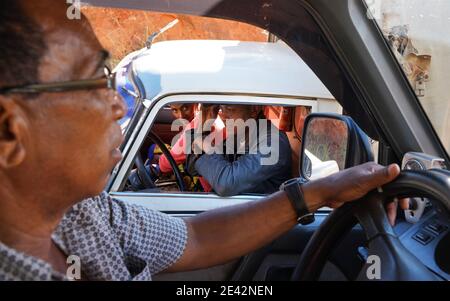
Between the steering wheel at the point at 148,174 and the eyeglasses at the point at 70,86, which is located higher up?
the eyeglasses at the point at 70,86

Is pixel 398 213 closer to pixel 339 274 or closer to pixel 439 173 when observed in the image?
pixel 439 173

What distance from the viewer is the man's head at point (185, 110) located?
3277 mm

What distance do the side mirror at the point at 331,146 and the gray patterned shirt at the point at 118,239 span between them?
653 mm

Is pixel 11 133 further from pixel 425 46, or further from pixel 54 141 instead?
pixel 425 46

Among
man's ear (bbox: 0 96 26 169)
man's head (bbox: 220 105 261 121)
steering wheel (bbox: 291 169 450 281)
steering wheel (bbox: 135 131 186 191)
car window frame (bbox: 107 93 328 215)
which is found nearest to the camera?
man's ear (bbox: 0 96 26 169)

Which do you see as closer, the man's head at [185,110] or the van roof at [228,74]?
the van roof at [228,74]

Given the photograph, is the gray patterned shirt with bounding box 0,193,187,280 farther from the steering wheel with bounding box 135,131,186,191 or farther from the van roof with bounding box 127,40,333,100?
the steering wheel with bounding box 135,131,186,191

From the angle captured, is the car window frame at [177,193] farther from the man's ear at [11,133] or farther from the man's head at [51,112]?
the man's ear at [11,133]

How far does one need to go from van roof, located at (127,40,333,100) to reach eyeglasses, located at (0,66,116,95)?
1.83 meters

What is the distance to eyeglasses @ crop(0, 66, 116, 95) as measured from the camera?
1.07m

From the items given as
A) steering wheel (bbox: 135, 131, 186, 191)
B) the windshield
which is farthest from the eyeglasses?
steering wheel (bbox: 135, 131, 186, 191)

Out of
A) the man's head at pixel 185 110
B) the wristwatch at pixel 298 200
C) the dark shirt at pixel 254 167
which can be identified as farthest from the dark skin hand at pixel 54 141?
the man's head at pixel 185 110
